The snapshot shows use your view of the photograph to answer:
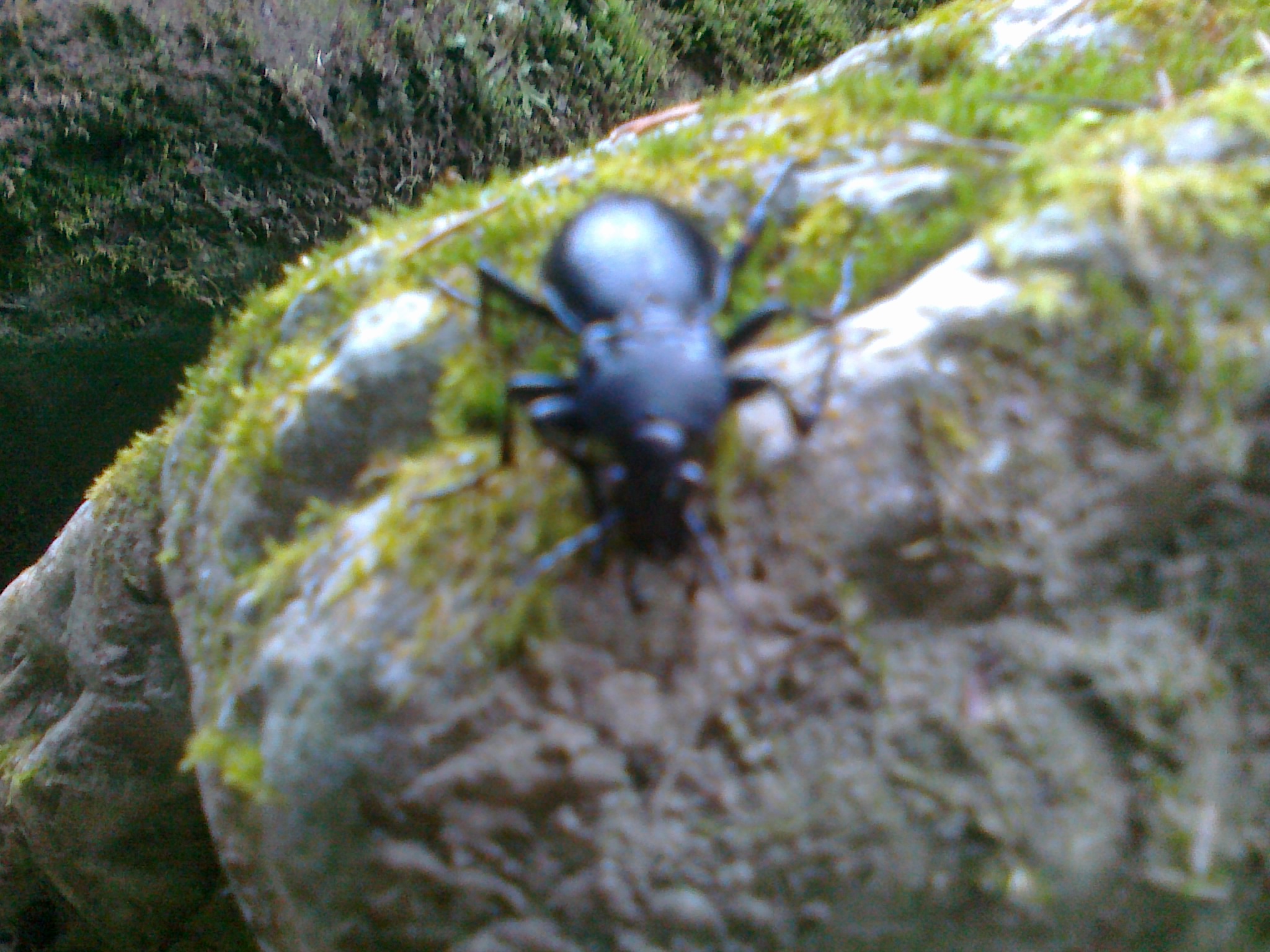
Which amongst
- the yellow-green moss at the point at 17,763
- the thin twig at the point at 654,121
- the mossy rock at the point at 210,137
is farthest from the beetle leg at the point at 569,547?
the mossy rock at the point at 210,137

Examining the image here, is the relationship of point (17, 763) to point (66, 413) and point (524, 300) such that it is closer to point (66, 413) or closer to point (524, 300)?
point (66, 413)

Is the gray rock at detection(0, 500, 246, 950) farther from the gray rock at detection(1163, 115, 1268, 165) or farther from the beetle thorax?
the gray rock at detection(1163, 115, 1268, 165)

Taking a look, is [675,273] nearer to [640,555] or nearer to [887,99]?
[640,555]

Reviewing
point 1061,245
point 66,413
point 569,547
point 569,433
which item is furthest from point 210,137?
point 1061,245

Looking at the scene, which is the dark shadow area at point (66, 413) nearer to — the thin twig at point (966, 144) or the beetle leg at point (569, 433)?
the beetle leg at point (569, 433)

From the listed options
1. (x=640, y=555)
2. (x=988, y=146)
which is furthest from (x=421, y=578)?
(x=988, y=146)

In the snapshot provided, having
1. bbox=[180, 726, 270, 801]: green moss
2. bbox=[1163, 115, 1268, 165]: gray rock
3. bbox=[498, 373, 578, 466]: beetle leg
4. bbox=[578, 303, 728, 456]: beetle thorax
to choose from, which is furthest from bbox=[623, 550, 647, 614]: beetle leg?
bbox=[1163, 115, 1268, 165]: gray rock
